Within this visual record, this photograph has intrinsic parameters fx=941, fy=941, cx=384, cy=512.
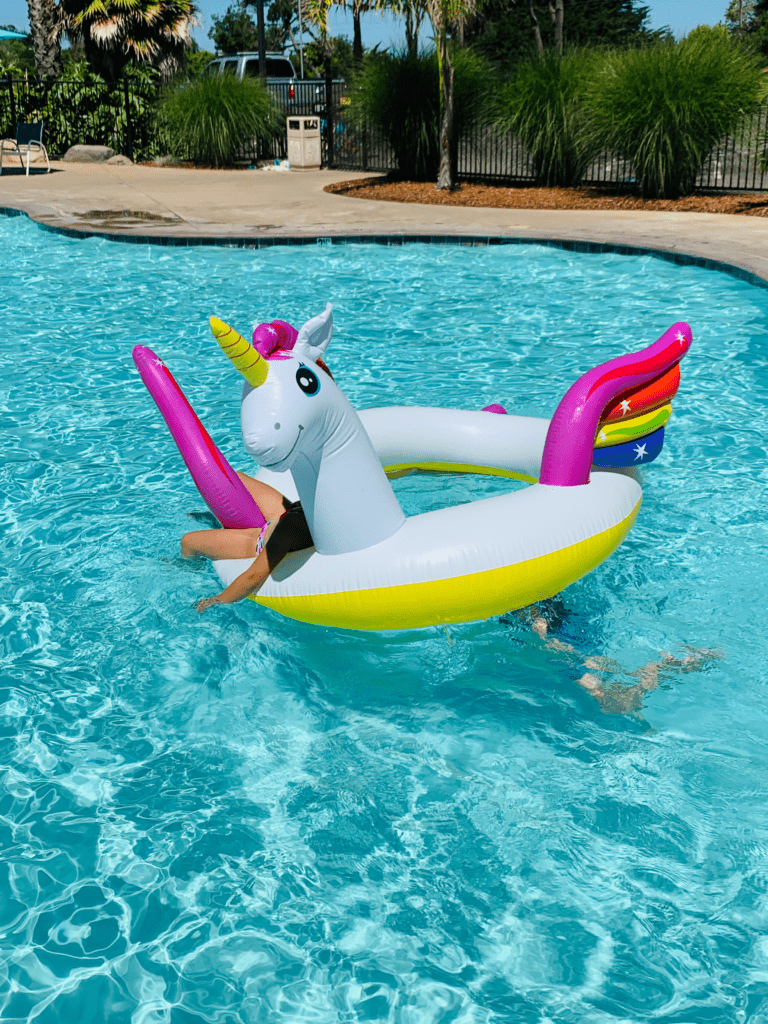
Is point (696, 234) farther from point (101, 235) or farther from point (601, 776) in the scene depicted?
point (601, 776)

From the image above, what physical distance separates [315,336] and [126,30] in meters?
25.2

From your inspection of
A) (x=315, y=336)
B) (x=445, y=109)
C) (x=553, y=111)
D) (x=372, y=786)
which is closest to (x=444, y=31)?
(x=445, y=109)

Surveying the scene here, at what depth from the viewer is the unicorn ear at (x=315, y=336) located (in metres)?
3.27

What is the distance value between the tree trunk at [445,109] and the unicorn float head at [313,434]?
11.8m

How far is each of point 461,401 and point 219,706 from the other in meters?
3.77

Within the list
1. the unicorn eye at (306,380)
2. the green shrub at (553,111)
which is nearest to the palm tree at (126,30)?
the green shrub at (553,111)

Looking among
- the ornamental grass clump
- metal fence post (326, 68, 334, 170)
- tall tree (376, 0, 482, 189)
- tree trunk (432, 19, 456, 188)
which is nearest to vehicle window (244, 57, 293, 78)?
metal fence post (326, 68, 334, 170)

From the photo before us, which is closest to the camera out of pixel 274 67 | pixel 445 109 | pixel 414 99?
pixel 445 109

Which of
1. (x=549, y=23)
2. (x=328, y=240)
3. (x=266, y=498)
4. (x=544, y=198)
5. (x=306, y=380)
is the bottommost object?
(x=266, y=498)

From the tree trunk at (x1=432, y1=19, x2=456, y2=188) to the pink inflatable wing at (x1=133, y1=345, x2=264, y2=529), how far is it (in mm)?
11295

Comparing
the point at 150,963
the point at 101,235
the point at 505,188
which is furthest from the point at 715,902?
the point at 505,188

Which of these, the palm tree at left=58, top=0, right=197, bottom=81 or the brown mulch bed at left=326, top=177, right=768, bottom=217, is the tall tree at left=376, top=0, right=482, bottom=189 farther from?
the palm tree at left=58, top=0, right=197, bottom=81

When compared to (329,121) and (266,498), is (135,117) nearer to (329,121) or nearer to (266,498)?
(329,121)

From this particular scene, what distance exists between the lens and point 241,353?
9.68 feet
